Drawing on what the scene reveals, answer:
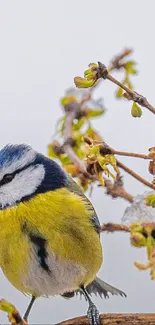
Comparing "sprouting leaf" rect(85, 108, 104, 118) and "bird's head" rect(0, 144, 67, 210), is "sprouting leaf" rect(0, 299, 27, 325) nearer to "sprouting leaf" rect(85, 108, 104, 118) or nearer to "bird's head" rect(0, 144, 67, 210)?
"sprouting leaf" rect(85, 108, 104, 118)

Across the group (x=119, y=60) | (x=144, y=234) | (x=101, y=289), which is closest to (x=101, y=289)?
(x=101, y=289)

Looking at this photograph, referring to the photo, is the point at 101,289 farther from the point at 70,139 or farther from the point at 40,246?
the point at 70,139

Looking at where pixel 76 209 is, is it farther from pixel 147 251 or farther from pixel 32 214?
pixel 147 251

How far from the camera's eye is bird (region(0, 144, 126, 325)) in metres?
1.41

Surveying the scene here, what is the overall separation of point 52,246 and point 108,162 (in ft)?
2.03

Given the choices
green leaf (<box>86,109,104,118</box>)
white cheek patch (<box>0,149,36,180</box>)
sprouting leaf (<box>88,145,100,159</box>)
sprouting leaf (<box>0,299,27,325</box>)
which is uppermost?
white cheek patch (<box>0,149,36,180</box>)

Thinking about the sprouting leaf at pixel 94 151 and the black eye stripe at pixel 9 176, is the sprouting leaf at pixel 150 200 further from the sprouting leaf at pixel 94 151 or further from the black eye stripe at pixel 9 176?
the black eye stripe at pixel 9 176

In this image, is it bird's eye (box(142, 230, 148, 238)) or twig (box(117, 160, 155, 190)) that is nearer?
bird's eye (box(142, 230, 148, 238))

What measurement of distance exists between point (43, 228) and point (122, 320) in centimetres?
57

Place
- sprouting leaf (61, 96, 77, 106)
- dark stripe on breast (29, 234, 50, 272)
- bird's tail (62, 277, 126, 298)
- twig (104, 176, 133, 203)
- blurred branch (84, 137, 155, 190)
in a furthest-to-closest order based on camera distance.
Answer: bird's tail (62, 277, 126, 298) → dark stripe on breast (29, 234, 50, 272) → sprouting leaf (61, 96, 77, 106) → twig (104, 176, 133, 203) → blurred branch (84, 137, 155, 190)

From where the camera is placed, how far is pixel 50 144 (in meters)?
1.15

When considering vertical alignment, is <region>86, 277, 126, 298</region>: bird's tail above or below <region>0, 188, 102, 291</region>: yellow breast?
below

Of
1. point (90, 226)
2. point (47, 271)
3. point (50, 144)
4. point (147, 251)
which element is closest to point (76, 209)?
point (90, 226)

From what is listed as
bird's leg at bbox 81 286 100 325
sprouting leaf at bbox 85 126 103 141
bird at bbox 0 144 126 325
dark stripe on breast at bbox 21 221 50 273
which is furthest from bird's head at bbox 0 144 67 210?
sprouting leaf at bbox 85 126 103 141
